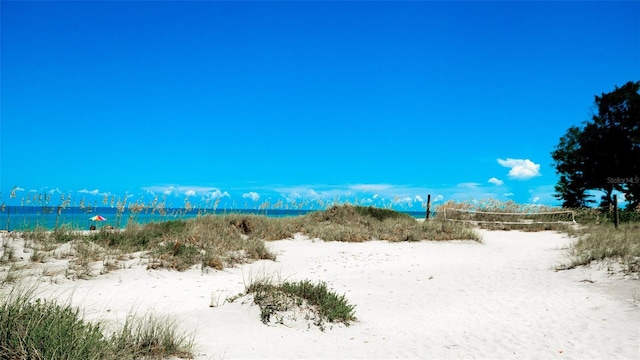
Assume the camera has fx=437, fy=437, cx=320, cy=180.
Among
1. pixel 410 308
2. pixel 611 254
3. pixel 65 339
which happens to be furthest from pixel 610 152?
pixel 65 339

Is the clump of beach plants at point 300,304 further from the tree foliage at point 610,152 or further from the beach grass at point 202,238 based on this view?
the tree foliage at point 610,152

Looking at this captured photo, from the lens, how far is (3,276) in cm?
854

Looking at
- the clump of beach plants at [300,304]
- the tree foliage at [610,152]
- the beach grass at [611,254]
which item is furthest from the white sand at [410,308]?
the tree foliage at [610,152]

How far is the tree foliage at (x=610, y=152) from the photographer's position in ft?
123

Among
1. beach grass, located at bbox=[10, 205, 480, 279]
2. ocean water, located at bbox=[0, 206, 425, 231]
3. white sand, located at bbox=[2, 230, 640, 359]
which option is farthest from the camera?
ocean water, located at bbox=[0, 206, 425, 231]

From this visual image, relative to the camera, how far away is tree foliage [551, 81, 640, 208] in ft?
123

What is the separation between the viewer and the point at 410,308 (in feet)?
29.3

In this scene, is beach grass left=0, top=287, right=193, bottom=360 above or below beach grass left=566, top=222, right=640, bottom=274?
below

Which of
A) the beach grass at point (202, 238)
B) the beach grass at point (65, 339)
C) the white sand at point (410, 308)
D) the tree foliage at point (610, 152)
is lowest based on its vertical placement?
the white sand at point (410, 308)

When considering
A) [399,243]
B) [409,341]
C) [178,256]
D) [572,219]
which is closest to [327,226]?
[399,243]

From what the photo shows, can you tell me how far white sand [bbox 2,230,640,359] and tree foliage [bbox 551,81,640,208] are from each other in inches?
1156

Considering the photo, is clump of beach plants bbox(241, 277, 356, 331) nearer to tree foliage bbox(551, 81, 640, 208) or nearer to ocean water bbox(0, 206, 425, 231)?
ocean water bbox(0, 206, 425, 231)

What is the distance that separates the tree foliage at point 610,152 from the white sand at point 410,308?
29358 millimetres

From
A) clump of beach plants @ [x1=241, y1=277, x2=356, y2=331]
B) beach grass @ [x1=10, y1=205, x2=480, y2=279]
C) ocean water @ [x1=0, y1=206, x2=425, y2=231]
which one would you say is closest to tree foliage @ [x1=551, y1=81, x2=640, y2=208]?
beach grass @ [x1=10, y1=205, x2=480, y2=279]
